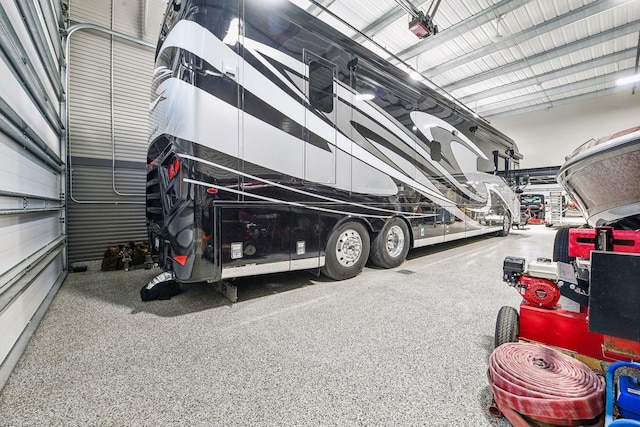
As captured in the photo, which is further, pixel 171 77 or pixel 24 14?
pixel 171 77

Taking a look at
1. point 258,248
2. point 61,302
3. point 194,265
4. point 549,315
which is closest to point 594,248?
point 549,315

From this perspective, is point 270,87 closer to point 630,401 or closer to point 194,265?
point 194,265

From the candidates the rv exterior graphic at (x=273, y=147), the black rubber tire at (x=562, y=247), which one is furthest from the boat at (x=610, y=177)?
the rv exterior graphic at (x=273, y=147)

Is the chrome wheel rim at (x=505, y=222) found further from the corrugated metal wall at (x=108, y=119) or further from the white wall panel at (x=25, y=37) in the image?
the white wall panel at (x=25, y=37)

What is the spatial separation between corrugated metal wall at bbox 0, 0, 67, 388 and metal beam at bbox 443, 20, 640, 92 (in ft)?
34.4

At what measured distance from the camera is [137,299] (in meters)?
2.50

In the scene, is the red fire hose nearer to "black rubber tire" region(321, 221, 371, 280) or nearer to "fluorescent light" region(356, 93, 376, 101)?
"black rubber tire" region(321, 221, 371, 280)

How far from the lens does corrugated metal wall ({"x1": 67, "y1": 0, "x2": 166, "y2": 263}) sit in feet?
12.4

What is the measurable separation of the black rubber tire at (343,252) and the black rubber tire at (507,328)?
1635mm

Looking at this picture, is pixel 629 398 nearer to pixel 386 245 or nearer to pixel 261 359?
A: pixel 261 359

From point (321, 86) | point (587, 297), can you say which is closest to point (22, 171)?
point (321, 86)

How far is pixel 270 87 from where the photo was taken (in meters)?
2.36

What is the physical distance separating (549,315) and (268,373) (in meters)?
1.50

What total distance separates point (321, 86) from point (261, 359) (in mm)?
2458
